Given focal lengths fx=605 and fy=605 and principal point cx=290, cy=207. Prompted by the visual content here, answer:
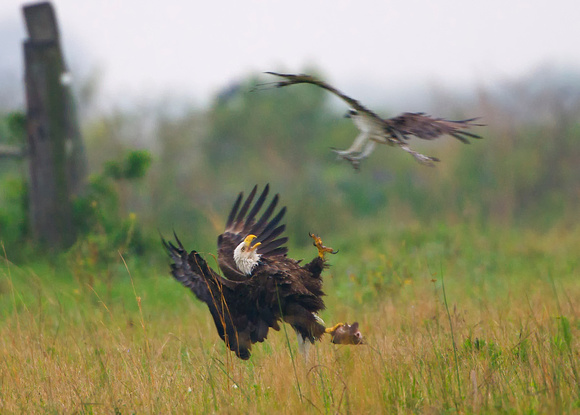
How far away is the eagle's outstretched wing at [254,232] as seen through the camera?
15.5ft

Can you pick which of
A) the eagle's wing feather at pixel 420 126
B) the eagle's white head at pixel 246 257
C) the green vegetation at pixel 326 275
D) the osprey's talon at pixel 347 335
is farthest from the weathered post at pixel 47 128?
the eagle's wing feather at pixel 420 126

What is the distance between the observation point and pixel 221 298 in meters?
4.11

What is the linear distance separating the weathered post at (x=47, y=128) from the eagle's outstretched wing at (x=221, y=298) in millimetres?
6024

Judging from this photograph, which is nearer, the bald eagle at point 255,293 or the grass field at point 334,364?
the grass field at point 334,364

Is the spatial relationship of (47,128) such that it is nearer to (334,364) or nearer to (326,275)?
(326,275)

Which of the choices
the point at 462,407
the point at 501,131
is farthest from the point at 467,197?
the point at 462,407

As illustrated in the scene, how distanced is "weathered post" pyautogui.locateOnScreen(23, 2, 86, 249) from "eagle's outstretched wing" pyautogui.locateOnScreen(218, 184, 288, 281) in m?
5.42

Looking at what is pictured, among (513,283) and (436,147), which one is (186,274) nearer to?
(513,283)

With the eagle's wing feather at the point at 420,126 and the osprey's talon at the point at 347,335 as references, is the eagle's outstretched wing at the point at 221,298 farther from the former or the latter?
the eagle's wing feather at the point at 420,126

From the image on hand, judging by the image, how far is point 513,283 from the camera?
7629 millimetres

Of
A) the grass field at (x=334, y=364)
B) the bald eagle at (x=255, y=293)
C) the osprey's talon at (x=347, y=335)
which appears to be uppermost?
the bald eagle at (x=255, y=293)

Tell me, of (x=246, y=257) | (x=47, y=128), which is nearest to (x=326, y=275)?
(x=246, y=257)

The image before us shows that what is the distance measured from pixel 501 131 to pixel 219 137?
27.5 feet

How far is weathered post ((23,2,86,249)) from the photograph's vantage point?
9.38 metres
